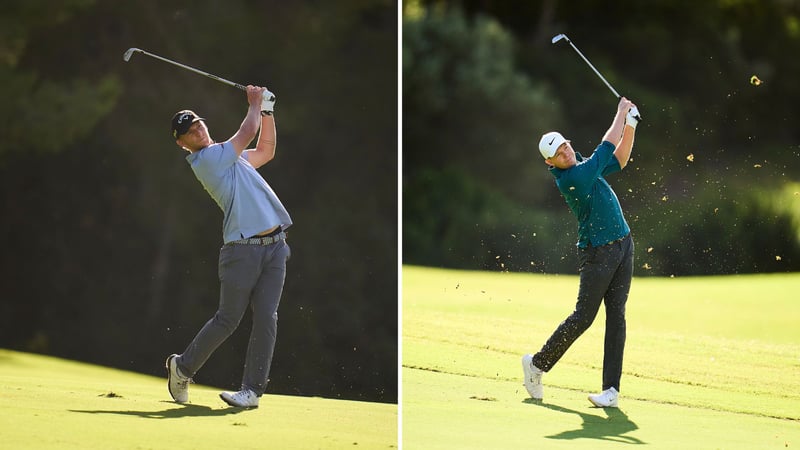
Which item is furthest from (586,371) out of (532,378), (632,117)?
(632,117)

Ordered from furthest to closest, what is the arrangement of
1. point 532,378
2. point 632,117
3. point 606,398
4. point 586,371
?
1. point 586,371
2. point 532,378
3. point 606,398
4. point 632,117

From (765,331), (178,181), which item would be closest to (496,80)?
(178,181)

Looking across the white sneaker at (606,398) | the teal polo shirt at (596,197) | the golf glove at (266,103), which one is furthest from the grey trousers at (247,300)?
the white sneaker at (606,398)

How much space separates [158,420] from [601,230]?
68.7 inches

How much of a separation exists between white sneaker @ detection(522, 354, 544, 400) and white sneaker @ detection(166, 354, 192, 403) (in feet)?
4.26

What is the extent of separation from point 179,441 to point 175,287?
3203 millimetres

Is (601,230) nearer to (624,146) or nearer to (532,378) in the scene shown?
(624,146)

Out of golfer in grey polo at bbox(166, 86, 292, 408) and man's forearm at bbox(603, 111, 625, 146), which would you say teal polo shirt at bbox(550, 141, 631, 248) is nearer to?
man's forearm at bbox(603, 111, 625, 146)

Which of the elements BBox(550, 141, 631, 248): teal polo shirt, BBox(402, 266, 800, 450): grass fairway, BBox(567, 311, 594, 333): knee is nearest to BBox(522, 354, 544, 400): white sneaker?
BBox(402, 266, 800, 450): grass fairway

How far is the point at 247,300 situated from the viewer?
445 centimetres

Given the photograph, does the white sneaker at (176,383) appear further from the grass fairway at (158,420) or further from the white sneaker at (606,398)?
the white sneaker at (606,398)

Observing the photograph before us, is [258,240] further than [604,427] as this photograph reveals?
No

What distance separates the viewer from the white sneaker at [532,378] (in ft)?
15.6

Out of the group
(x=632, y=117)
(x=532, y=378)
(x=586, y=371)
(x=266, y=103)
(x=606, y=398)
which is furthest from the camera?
(x=586, y=371)
